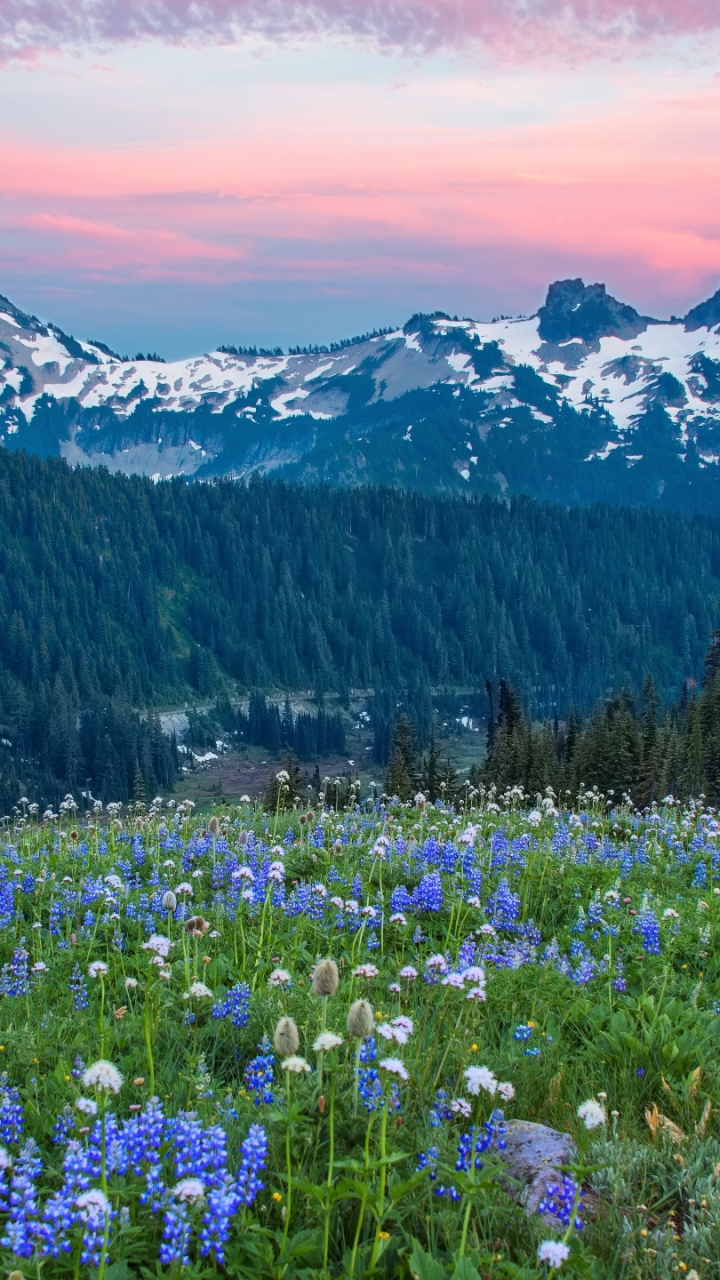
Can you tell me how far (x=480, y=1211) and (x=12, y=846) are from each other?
10.4 m

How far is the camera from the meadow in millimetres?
4715

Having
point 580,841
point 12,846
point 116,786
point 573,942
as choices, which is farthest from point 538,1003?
point 116,786

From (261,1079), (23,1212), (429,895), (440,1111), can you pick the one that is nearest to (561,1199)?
(440,1111)

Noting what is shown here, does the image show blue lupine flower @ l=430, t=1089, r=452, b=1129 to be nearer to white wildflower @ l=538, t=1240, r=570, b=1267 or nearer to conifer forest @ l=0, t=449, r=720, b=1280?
conifer forest @ l=0, t=449, r=720, b=1280

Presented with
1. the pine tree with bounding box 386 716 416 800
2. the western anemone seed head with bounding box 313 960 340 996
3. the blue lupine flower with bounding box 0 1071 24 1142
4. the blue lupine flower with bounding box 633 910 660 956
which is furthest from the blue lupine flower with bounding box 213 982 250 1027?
the pine tree with bounding box 386 716 416 800

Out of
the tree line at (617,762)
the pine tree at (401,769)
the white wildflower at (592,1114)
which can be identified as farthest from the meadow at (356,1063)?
the tree line at (617,762)

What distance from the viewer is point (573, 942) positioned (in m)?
9.47

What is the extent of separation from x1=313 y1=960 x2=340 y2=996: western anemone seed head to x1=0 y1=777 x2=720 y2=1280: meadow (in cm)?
2

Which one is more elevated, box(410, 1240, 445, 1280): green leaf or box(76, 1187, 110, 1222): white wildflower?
box(76, 1187, 110, 1222): white wildflower

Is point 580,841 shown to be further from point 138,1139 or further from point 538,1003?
point 138,1139

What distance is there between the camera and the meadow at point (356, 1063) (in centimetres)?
471

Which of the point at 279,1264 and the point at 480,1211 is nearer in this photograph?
the point at 279,1264

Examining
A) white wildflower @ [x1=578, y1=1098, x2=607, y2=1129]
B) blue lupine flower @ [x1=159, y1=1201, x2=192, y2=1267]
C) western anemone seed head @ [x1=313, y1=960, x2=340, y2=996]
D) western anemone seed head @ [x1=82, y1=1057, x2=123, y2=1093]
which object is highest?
western anemone seed head @ [x1=313, y1=960, x2=340, y2=996]

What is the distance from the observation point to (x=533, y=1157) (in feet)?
18.7
